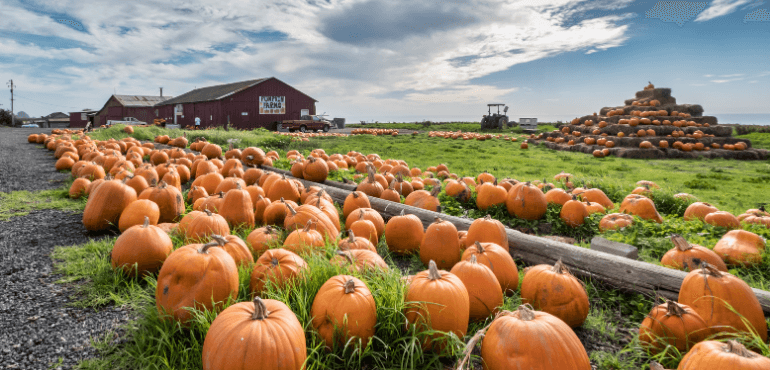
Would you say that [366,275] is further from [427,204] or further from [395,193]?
[395,193]

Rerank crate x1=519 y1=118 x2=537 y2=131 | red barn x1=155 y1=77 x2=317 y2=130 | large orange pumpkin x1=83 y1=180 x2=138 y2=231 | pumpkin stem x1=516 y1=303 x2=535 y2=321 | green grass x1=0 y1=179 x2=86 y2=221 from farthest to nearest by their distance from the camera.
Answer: red barn x1=155 y1=77 x2=317 y2=130 < crate x1=519 y1=118 x2=537 y2=131 < green grass x1=0 y1=179 x2=86 y2=221 < large orange pumpkin x1=83 y1=180 x2=138 y2=231 < pumpkin stem x1=516 y1=303 x2=535 y2=321

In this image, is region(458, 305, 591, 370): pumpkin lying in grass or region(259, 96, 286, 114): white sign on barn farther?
region(259, 96, 286, 114): white sign on barn

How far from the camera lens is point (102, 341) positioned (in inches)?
79.7

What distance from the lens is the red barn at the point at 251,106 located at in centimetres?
3550

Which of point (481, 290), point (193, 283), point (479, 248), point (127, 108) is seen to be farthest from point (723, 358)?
point (127, 108)

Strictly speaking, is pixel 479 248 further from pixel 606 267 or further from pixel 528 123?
pixel 528 123

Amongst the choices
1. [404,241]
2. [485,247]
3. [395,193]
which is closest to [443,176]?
[395,193]

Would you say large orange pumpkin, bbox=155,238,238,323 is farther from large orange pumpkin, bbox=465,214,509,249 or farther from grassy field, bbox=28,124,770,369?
large orange pumpkin, bbox=465,214,509,249

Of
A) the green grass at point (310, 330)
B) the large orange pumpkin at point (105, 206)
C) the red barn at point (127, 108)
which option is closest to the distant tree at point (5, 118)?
the red barn at point (127, 108)

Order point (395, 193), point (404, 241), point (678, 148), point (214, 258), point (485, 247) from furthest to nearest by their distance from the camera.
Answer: point (678, 148), point (395, 193), point (404, 241), point (485, 247), point (214, 258)

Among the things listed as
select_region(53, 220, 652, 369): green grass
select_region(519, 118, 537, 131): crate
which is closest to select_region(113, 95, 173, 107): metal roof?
select_region(519, 118, 537, 131): crate

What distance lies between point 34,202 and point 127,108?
6234cm

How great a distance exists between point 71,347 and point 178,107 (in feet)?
150

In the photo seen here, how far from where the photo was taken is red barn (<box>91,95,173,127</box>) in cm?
5420
